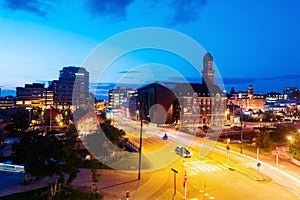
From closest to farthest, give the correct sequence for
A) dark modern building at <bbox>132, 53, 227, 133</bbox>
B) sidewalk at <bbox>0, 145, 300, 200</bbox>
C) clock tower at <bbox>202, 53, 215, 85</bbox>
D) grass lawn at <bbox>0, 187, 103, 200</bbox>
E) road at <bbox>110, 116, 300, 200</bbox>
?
1. grass lawn at <bbox>0, 187, 103, 200</bbox>
2. sidewalk at <bbox>0, 145, 300, 200</bbox>
3. road at <bbox>110, 116, 300, 200</bbox>
4. dark modern building at <bbox>132, 53, 227, 133</bbox>
5. clock tower at <bbox>202, 53, 215, 85</bbox>

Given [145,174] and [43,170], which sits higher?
[43,170]

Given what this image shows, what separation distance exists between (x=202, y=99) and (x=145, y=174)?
5635 cm

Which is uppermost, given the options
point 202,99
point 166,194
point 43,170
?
point 202,99

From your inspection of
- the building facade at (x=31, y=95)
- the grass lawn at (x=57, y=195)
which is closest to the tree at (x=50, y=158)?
the grass lawn at (x=57, y=195)

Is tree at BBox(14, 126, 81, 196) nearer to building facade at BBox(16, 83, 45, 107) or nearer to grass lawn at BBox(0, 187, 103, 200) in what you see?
grass lawn at BBox(0, 187, 103, 200)

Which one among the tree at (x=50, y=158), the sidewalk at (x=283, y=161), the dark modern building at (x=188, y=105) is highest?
the dark modern building at (x=188, y=105)

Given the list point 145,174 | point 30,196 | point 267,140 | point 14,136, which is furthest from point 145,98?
point 30,196

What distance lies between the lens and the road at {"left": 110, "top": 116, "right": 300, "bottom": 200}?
17391mm

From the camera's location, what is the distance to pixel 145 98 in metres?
91.8

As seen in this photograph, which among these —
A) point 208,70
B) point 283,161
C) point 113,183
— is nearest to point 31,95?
point 208,70

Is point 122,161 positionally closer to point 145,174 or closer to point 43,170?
point 145,174

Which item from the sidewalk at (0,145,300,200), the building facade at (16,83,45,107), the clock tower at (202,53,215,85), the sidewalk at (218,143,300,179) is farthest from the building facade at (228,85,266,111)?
the sidewalk at (0,145,300,200)

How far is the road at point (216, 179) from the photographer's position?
17391mm

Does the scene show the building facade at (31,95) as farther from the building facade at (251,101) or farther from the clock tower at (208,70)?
the building facade at (251,101)
